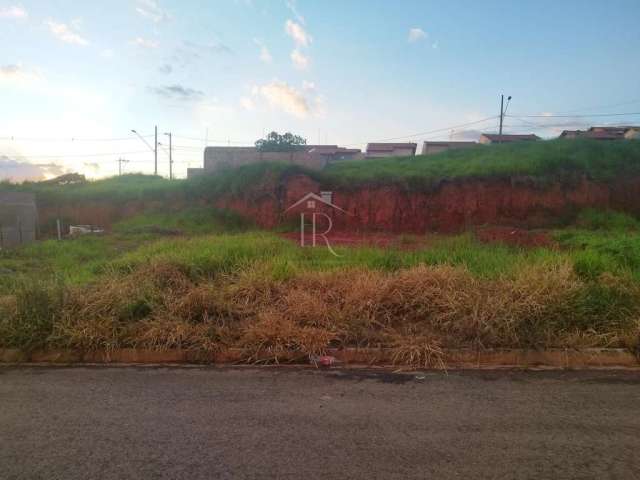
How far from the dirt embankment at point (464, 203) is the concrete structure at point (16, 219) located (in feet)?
33.6

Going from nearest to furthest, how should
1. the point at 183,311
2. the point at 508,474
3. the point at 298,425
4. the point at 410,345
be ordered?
1. the point at 508,474
2. the point at 298,425
3. the point at 410,345
4. the point at 183,311

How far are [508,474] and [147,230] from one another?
20041mm

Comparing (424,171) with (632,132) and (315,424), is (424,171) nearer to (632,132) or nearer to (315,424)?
(315,424)

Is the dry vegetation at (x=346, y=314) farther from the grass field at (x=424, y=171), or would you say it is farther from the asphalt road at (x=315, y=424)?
the grass field at (x=424, y=171)

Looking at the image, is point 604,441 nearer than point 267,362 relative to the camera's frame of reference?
Yes

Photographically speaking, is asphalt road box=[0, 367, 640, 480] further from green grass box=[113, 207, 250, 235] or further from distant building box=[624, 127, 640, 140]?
distant building box=[624, 127, 640, 140]

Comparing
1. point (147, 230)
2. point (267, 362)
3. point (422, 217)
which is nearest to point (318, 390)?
point (267, 362)

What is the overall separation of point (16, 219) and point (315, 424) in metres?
17.5

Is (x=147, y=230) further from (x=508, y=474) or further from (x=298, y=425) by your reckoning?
(x=508, y=474)

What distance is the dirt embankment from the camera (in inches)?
912

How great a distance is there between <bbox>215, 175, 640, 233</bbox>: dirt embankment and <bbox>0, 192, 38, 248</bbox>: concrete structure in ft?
33.6

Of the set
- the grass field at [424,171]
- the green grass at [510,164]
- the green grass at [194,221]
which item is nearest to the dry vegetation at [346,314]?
the green grass at [194,221]

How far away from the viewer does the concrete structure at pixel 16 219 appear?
16844mm

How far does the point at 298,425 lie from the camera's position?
3912 mm
